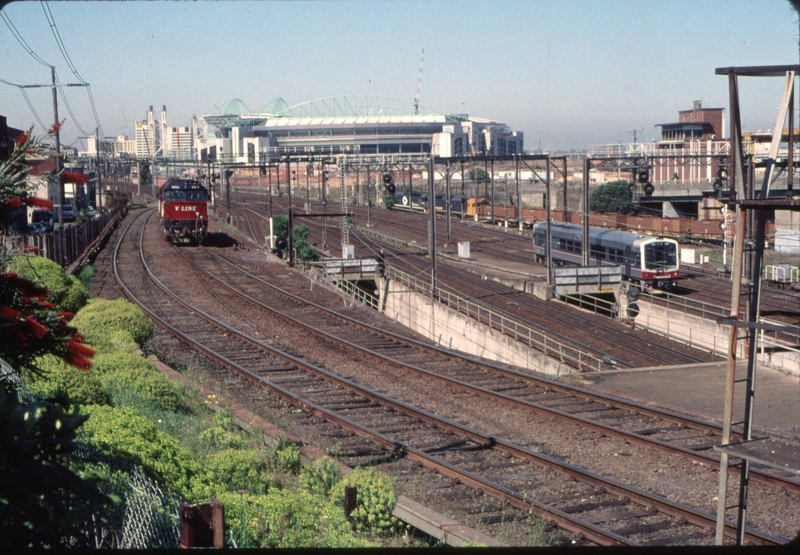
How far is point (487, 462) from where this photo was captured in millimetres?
7691

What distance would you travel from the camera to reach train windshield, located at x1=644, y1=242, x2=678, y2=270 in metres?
24.7

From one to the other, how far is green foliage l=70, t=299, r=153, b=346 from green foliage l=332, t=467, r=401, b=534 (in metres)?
6.37

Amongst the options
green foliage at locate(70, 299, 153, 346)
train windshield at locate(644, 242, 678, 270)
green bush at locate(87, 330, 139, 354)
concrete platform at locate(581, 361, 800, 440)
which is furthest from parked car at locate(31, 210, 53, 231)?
concrete platform at locate(581, 361, 800, 440)

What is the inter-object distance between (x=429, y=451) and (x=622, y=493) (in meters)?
2.06

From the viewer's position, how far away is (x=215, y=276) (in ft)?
72.6

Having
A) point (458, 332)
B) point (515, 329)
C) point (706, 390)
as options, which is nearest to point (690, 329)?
point (515, 329)

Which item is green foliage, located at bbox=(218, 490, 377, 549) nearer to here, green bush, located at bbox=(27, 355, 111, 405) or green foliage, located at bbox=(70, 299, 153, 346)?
green bush, located at bbox=(27, 355, 111, 405)

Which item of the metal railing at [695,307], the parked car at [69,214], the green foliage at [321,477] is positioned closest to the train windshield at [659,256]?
the metal railing at [695,307]

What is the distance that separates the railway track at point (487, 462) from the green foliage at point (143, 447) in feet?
8.82

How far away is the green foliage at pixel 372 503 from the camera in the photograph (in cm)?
566

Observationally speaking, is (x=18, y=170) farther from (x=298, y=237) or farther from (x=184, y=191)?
(x=298, y=237)

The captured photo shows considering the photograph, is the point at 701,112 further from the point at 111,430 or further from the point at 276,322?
the point at 111,430

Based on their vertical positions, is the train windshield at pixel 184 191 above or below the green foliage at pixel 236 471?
above

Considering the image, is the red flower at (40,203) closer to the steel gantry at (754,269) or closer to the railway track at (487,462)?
the steel gantry at (754,269)
